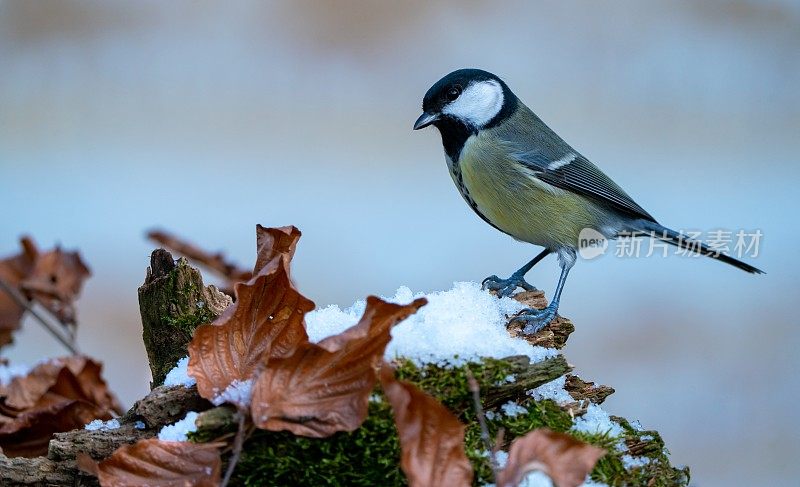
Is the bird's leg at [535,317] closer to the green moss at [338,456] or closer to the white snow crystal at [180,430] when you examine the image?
the green moss at [338,456]

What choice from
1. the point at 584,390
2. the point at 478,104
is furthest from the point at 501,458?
the point at 478,104

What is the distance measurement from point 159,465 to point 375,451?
308 millimetres

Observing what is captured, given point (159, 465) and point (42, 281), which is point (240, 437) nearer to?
point (159, 465)

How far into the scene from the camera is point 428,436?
3.19 ft

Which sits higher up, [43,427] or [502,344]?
[502,344]

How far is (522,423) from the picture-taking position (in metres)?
1.38

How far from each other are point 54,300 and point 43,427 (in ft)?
1.67

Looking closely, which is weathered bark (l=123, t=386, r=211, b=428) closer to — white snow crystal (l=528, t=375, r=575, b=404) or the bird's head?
white snow crystal (l=528, t=375, r=575, b=404)

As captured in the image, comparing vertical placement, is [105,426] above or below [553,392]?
below

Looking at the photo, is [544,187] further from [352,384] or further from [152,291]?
[352,384]

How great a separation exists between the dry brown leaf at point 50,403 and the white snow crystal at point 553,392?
948 mm

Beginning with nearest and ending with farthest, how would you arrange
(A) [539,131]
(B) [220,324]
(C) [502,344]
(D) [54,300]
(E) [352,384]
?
(E) [352,384] → (B) [220,324] → (C) [502,344] → (D) [54,300] → (A) [539,131]

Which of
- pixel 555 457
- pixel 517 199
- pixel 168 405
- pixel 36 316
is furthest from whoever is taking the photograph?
pixel 517 199

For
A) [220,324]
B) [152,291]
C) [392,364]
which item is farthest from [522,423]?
[152,291]
